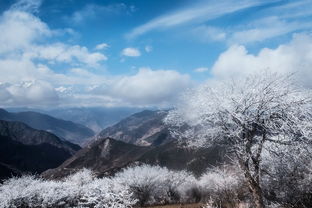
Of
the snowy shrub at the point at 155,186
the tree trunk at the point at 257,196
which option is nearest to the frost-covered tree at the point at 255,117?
the tree trunk at the point at 257,196

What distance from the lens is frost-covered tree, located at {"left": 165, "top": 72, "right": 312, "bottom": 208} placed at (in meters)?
17.2

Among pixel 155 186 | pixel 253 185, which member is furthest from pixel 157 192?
pixel 253 185

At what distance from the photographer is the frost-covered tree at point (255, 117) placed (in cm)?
1722

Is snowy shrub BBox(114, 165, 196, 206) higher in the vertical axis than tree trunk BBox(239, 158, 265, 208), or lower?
lower

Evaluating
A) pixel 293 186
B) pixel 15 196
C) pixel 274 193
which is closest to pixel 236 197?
pixel 293 186

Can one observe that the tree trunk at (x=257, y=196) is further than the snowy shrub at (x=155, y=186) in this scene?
No

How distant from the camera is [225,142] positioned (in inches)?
773

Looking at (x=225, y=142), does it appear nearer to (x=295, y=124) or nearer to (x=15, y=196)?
(x=295, y=124)

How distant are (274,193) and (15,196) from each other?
45.3 meters

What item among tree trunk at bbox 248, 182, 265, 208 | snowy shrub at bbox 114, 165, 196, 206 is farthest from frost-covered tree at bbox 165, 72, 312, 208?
snowy shrub at bbox 114, 165, 196, 206

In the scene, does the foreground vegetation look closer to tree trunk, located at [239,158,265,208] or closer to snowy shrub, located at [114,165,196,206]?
snowy shrub, located at [114,165,196,206]

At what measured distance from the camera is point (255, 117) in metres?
17.5

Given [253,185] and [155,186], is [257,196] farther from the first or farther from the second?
[155,186]

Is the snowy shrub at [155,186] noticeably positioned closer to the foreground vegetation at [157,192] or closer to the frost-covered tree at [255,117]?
the foreground vegetation at [157,192]
